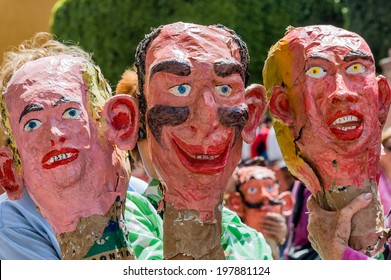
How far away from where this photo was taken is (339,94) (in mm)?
2855

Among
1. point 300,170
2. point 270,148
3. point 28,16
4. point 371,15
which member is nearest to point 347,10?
point 371,15

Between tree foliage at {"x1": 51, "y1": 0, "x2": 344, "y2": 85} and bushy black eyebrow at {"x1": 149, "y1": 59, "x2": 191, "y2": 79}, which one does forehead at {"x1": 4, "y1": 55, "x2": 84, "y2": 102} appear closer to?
bushy black eyebrow at {"x1": 149, "y1": 59, "x2": 191, "y2": 79}

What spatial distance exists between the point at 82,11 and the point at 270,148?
15.8 ft

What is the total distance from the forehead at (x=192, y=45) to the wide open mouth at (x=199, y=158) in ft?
0.71

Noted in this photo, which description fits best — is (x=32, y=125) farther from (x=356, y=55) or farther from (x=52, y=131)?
(x=356, y=55)

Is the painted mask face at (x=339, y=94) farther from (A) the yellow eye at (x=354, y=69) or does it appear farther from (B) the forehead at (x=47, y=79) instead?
(B) the forehead at (x=47, y=79)

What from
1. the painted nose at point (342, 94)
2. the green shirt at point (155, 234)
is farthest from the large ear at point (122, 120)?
the painted nose at point (342, 94)

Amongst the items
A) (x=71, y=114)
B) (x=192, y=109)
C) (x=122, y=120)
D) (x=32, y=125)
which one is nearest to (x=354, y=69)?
(x=192, y=109)

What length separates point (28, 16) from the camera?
41.2 feet

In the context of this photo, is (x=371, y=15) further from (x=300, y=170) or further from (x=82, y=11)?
(x=300, y=170)

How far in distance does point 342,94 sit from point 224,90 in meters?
0.34

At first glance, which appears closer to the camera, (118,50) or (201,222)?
(201,222)
